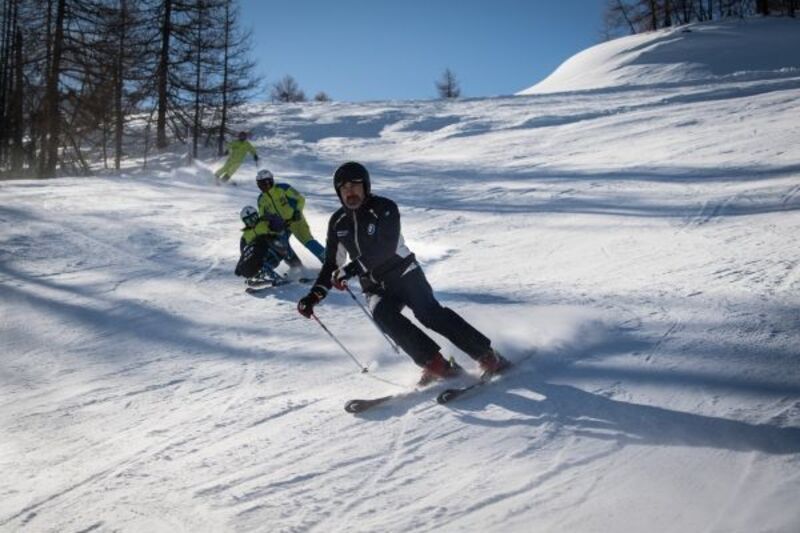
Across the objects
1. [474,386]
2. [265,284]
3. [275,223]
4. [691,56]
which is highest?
[691,56]

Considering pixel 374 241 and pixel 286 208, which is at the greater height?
pixel 286 208

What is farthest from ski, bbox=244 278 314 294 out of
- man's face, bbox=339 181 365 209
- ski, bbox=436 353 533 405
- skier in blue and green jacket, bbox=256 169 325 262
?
ski, bbox=436 353 533 405

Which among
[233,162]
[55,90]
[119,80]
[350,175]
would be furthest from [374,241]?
[119,80]

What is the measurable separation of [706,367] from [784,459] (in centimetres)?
106

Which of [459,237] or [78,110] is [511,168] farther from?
[78,110]

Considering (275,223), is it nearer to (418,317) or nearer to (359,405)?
(418,317)

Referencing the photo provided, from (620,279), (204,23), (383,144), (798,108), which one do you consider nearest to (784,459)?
(620,279)

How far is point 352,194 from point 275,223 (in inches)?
156

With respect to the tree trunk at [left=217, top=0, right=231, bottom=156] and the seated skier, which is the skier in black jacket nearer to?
the seated skier

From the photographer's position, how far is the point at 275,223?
773 cm

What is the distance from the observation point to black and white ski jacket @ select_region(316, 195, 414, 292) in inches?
161

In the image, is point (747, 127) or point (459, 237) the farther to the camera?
point (747, 127)

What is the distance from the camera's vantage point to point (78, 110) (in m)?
21.3

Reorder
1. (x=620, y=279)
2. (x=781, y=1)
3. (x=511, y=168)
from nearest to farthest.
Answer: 1. (x=620, y=279)
2. (x=511, y=168)
3. (x=781, y=1)
